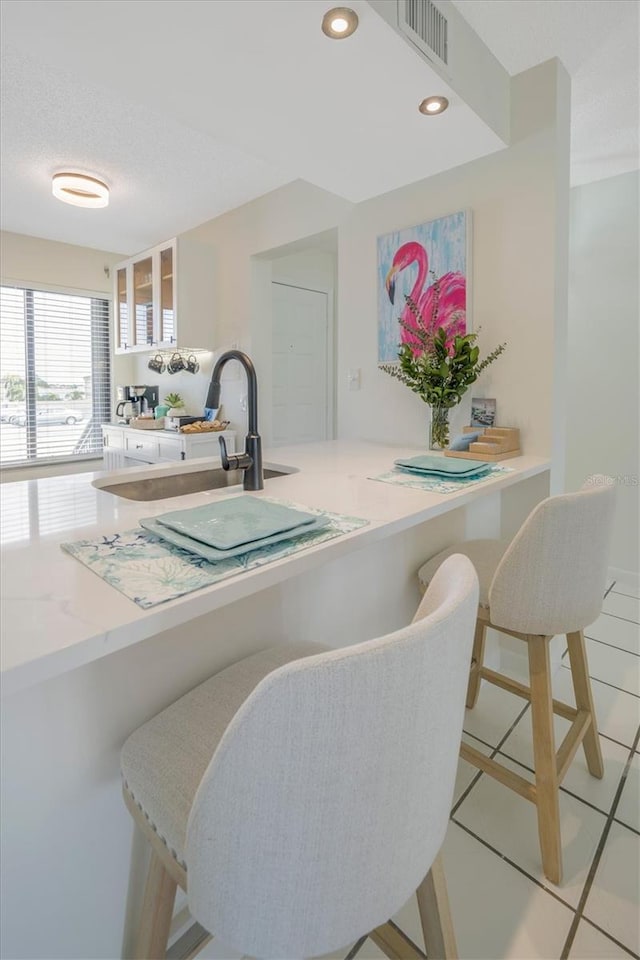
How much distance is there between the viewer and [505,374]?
213 centimetres

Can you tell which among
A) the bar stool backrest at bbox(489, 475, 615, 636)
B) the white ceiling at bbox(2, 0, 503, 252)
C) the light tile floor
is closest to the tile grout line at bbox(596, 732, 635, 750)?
the light tile floor

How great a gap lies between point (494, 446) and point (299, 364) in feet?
7.84

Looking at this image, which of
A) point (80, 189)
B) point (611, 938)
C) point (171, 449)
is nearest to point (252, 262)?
point (80, 189)

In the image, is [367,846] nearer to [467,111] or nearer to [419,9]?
[419,9]

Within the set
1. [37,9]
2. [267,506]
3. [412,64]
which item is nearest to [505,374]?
[412,64]

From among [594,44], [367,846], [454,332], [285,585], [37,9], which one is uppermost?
[594,44]

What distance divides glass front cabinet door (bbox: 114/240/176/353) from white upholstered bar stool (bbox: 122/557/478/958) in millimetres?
3527

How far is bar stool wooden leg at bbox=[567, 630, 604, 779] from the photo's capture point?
1481 mm

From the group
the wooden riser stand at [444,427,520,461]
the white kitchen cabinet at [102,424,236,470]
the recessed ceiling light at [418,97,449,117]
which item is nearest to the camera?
the recessed ceiling light at [418,97,449,117]

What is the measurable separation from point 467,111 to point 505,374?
976 mm

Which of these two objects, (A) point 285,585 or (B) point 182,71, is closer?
(A) point 285,585

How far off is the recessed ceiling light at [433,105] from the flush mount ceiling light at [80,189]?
2.20 metres

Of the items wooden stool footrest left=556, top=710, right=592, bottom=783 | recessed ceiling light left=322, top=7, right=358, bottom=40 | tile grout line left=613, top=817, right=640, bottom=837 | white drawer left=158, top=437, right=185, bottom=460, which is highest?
recessed ceiling light left=322, top=7, right=358, bottom=40

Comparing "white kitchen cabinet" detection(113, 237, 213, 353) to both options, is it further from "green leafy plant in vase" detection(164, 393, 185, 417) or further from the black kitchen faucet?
the black kitchen faucet
